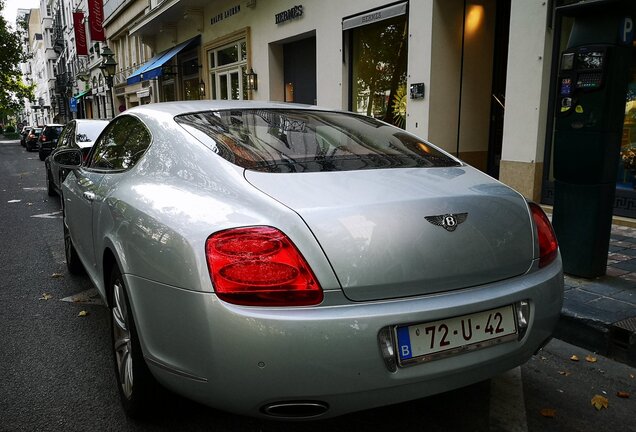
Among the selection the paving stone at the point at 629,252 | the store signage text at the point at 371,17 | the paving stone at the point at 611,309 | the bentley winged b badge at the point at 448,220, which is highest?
the store signage text at the point at 371,17

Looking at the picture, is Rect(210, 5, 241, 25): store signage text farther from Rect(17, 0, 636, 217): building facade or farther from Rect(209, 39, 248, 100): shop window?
Rect(209, 39, 248, 100): shop window

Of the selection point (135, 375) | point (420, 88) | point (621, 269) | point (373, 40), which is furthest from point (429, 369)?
point (373, 40)

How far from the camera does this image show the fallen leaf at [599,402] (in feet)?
8.11

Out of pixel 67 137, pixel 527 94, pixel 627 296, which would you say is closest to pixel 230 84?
pixel 67 137

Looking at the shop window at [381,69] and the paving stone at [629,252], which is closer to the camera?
the paving stone at [629,252]

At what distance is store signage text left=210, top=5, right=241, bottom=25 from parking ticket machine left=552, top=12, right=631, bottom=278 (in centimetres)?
1215

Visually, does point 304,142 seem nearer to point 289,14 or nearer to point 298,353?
point 298,353

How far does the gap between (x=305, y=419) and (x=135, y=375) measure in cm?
83

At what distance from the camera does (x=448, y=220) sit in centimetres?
184

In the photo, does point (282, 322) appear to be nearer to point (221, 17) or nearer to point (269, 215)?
point (269, 215)

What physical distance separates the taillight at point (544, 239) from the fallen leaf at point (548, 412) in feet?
2.52

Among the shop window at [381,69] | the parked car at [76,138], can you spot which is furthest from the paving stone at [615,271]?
the parked car at [76,138]

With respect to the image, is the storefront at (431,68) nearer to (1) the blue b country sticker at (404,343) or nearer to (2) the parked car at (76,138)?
(2) the parked car at (76,138)

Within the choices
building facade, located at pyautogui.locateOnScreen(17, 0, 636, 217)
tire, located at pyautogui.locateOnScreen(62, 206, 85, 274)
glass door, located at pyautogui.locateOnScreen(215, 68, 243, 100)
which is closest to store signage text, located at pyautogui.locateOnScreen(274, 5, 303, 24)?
building facade, located at pyautogui.locateOnScreen(17, 0, 636, 217)
